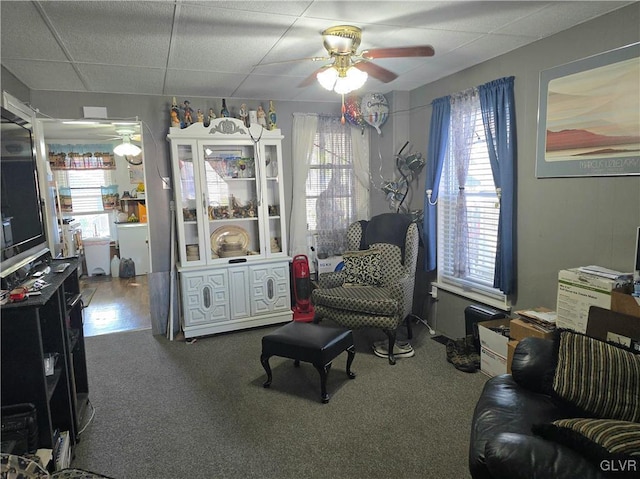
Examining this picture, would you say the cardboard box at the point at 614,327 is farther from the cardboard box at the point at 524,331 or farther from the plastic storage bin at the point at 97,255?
the plastic storage bin at the point at 97,255

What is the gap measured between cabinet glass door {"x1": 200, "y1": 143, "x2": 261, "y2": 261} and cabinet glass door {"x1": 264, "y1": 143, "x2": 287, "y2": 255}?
0.13 meters

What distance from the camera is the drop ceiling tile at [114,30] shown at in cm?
205

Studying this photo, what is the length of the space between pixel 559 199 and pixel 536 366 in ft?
4.24

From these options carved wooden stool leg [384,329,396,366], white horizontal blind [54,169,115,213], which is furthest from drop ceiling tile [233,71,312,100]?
white horizontal blind [54,169,115,213]

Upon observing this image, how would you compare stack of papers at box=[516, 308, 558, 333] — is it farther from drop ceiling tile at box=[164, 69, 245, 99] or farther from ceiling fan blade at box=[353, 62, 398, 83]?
drop ceiling tile at box=[164, 69, 245, 99]

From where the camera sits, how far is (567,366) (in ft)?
6.23

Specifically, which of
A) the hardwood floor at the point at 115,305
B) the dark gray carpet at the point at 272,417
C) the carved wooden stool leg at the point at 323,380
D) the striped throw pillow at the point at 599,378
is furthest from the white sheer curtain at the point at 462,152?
the hardwood floor at the point at 115,305

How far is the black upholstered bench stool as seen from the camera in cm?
281

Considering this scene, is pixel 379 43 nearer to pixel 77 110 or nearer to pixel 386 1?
pixel 386 1

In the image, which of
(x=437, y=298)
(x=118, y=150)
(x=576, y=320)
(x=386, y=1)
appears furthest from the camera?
(x=118, y=150)

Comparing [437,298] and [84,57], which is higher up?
[84,57]

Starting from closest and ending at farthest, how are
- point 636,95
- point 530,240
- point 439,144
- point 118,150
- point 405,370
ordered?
point 636,95 < point 530,240 < point 405,370 < point 439,144 < point 118,150

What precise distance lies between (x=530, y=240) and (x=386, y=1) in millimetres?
1934

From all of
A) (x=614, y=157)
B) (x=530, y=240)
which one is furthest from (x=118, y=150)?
(x=614, y=157)
